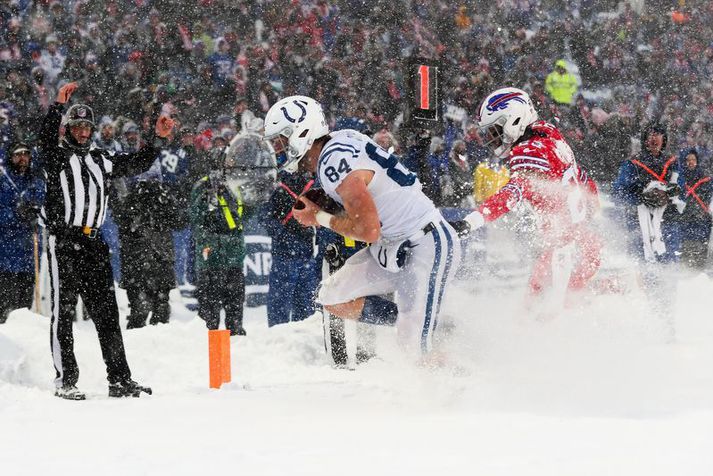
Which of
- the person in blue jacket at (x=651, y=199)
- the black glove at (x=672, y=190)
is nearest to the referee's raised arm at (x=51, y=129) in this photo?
the person in blue jacket at (x=651, y=199)

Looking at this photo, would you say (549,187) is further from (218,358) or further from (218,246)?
(218,246)

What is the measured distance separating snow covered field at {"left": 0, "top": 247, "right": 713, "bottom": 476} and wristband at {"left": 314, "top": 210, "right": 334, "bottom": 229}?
0.97m

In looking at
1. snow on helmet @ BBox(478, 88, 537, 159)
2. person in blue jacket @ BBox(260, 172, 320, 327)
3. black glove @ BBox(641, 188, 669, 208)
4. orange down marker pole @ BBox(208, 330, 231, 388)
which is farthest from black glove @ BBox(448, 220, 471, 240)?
black glove @ BBox(641, 188, 669, 208)

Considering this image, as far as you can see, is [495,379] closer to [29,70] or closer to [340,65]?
[29,70]

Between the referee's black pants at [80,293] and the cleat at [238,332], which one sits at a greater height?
the referee's black pants at [80,293]

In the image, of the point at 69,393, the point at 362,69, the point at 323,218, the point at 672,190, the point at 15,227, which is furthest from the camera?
the point at 362,69

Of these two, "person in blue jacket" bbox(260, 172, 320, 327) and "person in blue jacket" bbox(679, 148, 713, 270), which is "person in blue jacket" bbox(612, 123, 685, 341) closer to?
"person in blue jacket" bbox(260, 172, 320, 327)

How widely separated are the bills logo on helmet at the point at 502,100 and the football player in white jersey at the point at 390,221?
1310mm

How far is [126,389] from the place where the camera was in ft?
18.3

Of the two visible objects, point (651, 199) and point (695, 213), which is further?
point (695, 213)

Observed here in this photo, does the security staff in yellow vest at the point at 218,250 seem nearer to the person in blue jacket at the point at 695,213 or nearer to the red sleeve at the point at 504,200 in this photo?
the red sleeve at the point at 504,200

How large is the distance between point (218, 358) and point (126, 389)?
0.59m

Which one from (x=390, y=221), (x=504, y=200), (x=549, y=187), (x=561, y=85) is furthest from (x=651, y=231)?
(x=561, y=85)

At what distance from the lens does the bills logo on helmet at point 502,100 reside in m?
5.87
